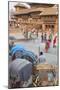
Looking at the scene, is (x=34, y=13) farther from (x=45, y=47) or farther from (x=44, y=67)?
(x=44, y=67)

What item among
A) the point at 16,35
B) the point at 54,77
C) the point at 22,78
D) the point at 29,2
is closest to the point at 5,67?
the point at 22,78

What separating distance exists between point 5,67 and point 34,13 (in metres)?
0.49

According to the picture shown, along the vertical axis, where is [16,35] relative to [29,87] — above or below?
above

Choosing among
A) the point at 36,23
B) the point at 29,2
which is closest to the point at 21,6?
the point at 29,2

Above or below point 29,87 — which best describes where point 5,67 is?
above

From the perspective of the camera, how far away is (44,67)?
1.64 metres

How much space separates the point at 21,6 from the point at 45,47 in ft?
1.27

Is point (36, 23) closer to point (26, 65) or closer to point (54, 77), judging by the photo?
point (26, 65)

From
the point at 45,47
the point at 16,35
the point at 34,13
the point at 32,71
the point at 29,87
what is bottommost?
the point at 29,87

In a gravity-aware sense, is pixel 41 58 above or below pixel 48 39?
below

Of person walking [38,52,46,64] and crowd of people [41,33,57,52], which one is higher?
crowd of people [41,33,57,52]

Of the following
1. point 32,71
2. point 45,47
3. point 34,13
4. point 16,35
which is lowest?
point 32,71

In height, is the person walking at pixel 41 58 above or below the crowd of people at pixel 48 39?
below

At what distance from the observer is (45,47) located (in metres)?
1.64
